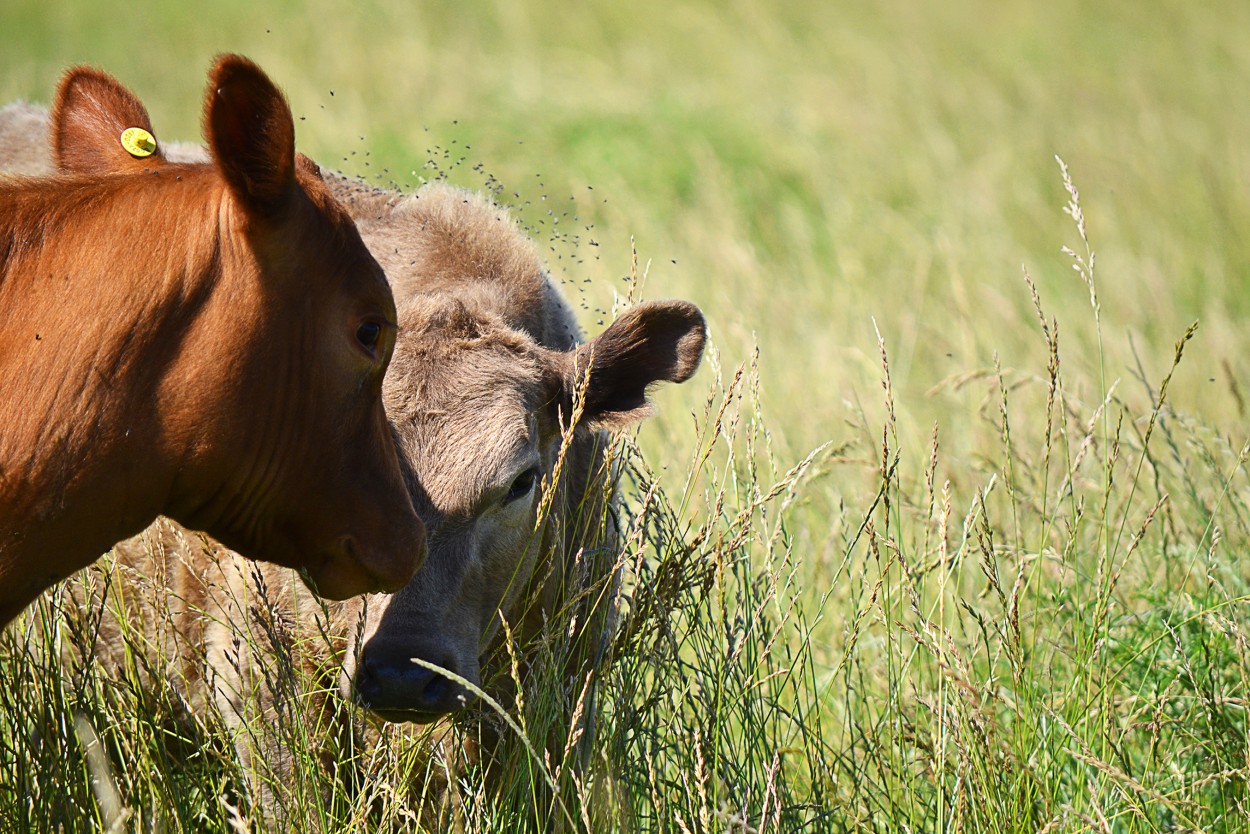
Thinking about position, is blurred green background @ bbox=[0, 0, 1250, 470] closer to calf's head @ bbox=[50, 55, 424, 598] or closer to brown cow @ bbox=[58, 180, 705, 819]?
brown cow @ bbox=[58, 180, 705, 819]

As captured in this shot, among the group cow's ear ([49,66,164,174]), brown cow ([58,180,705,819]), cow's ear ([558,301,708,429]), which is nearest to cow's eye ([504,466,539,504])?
brown cow ([58,180,705,819])

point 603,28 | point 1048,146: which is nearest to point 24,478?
point 1048,146

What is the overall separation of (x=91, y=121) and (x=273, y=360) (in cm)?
108

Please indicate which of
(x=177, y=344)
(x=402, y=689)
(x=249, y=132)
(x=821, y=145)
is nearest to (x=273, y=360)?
(x=177, y=344)

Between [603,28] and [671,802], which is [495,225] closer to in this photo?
[671,802]

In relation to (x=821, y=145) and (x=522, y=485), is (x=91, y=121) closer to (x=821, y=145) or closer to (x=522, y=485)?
(x=522, y=485)

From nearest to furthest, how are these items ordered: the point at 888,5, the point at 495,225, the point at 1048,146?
the point at 495,225 → the point at 1048,146 → the point at 888,5

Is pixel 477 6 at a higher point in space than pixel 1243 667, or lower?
higher

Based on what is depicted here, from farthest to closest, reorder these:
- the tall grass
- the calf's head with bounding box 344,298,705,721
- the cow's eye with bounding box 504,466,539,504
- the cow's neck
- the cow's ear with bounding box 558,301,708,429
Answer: the cow's ear with bounding box 558,301,708,429 → the cow's eye with bounding box 504,466,539,504 → the calf's head with bounding box 344,298,705,721 → the tall grass → the cow's neck

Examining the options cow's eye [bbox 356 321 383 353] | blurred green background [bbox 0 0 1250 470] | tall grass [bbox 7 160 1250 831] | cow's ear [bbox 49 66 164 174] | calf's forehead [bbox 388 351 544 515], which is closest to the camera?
cow's eye [bbox 356 321 383 353]

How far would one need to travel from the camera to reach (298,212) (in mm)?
2670

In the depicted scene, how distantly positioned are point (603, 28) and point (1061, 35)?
19.8ft

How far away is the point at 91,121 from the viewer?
3.21m

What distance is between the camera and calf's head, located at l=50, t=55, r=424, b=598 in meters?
2.53
